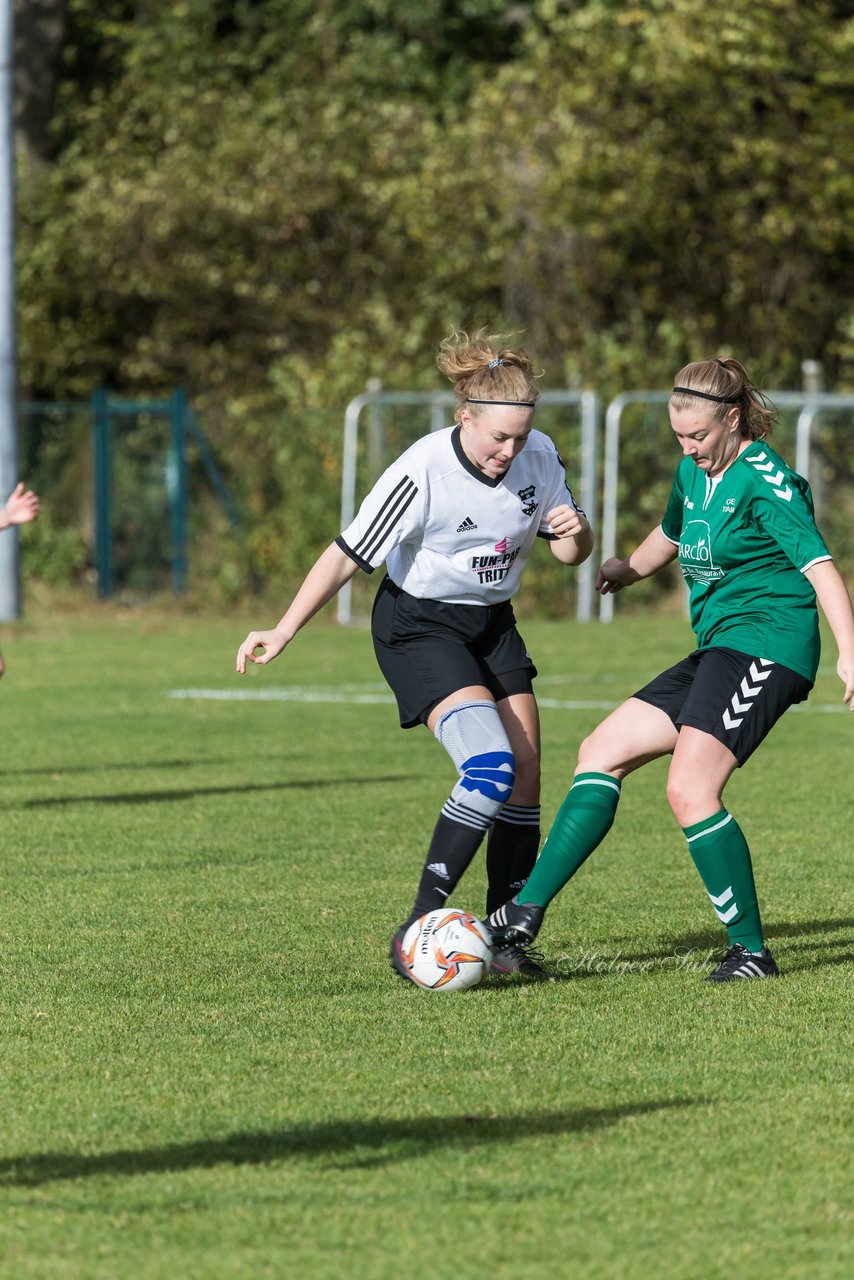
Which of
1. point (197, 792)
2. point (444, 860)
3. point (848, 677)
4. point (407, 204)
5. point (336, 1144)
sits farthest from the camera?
point (407, 204)

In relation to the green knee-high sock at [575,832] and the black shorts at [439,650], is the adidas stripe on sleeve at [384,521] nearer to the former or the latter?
the black shorts at [439,650]

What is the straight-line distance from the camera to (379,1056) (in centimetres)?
491

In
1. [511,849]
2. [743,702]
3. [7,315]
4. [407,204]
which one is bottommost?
[511,849]

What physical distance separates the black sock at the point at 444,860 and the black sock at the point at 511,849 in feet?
1.25

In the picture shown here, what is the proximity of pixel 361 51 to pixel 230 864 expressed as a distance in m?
22.7

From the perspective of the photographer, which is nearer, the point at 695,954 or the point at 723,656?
the point at 723,656

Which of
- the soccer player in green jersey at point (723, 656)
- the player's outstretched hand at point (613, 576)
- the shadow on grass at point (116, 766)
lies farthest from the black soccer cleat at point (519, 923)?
the shadow on grass at point (116, 766)

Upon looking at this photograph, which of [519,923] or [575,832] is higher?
[575,832]

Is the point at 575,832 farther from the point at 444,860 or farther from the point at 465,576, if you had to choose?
the point at 465,576

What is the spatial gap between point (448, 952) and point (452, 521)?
1258 millimetres

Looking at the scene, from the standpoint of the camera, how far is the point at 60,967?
19.5 ft

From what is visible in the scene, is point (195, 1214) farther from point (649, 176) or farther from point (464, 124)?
point (464, 124)

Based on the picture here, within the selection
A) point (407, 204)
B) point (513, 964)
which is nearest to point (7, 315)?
point (407, 204)

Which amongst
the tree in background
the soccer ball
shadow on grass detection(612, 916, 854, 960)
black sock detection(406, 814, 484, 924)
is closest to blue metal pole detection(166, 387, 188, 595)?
the tree in background
